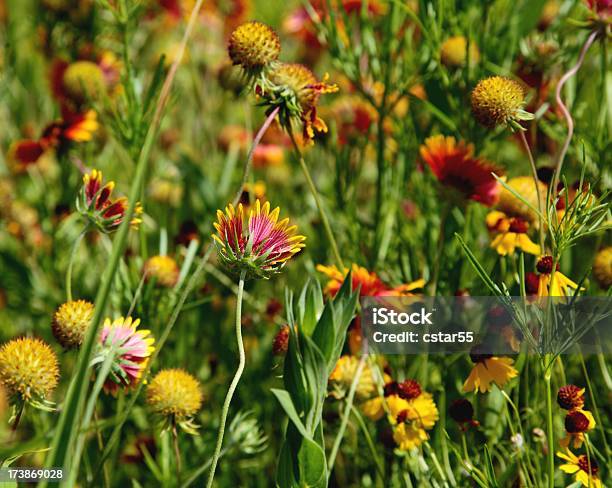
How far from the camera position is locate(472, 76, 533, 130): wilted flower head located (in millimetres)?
702

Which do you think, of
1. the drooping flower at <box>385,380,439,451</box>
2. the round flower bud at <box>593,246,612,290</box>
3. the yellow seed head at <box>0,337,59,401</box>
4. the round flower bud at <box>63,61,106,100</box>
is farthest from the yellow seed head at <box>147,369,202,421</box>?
the round flower bud at <box>63,61,106,100</box>

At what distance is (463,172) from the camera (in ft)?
2.77

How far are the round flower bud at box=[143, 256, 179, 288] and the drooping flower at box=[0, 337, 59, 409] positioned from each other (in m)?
0.25

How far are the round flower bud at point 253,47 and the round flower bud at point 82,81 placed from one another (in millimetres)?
479

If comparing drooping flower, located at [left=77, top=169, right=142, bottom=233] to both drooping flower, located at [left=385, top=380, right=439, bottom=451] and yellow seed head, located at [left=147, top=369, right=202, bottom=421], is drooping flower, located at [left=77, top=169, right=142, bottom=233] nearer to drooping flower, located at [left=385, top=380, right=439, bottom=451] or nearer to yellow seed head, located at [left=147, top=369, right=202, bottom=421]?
yellow seed head, located at [left=147, top=369, right=202, bottom=421]

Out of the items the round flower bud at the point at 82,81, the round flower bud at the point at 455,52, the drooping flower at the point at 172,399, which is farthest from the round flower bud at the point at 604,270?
the round flower bud at the point at 82,81

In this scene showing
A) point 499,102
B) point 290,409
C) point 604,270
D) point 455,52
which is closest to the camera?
point 290,409

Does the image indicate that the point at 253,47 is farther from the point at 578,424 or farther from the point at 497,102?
the point at 578,424

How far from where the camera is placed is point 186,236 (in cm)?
104

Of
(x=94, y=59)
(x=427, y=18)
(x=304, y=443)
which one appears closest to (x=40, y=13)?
(x=94, y=59)

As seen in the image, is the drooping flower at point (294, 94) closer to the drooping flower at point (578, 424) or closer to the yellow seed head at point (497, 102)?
the yellow seed head at point (497, 102)

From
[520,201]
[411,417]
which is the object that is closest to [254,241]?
[411,417]

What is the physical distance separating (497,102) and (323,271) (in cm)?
25

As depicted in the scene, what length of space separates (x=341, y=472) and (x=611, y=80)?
75 centimetres
